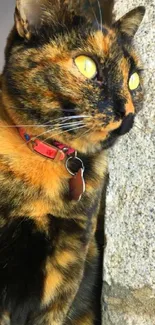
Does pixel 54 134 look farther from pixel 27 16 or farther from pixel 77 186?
pixel 27 16

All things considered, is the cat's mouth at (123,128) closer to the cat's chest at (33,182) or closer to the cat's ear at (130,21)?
the cat's chest at (33,182)

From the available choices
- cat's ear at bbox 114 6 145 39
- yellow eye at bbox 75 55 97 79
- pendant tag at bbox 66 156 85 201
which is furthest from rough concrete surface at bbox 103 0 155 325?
yellow eye at bbox 75 55 97 79

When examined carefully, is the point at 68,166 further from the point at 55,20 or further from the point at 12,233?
the point at 55,20

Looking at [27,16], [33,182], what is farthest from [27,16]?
[33,182]

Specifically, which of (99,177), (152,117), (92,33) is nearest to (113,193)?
(99,177)

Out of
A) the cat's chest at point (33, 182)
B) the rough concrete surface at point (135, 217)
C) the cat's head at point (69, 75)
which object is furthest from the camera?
the rough concrete surface at point (135, 217)

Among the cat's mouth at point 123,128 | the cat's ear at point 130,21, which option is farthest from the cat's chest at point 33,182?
the cat's ear at point 130,21
